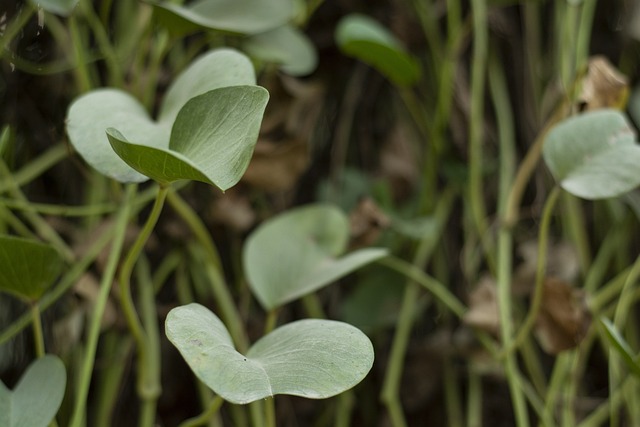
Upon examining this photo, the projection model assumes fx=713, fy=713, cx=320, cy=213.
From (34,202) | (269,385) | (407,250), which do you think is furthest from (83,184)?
(269,385)

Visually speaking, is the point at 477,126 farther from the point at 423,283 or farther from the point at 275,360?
the point at 275,360

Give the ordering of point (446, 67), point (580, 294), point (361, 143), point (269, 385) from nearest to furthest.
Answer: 1. point (269, 385)
2. point (580, 294)
3. point (446, 67)
4. point (361, 143)

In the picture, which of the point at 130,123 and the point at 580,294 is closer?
the point at 130,123

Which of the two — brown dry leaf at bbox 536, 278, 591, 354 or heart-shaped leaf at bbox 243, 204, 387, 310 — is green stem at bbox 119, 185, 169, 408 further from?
brown dry leaf at bbox 536, 278, 591, 354

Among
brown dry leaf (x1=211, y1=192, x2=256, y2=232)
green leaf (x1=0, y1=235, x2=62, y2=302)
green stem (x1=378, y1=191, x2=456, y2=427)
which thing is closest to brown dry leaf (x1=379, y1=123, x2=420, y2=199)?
green stem (x1=378, y1=191, x2=456, y2=427)

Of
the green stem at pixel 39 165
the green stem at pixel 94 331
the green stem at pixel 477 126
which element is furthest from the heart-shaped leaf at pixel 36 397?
the green stem at pixel 477 126

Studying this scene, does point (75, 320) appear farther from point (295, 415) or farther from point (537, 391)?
point (537, 391)
